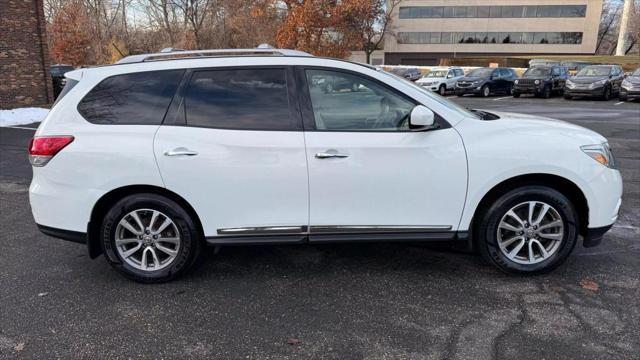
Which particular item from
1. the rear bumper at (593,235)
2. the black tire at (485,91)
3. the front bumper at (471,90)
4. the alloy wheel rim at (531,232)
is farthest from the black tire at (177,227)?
the black tire at (485,91)

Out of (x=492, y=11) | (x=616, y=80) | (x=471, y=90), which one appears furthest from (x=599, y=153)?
(x=492, y=11)

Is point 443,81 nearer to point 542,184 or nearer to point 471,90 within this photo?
point 471,90

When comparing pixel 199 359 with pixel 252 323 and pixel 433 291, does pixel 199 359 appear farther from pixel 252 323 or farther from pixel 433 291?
pixel 433 291

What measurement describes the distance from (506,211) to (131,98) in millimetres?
3059

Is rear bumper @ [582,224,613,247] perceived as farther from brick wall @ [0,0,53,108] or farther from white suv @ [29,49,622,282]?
brick wall @ [0,0,53,108]

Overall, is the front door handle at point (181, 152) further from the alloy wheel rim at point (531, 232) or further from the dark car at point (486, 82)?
the dark car at point (486, 82)

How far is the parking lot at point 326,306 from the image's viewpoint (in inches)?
122

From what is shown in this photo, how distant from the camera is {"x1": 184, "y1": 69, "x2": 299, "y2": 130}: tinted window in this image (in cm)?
381

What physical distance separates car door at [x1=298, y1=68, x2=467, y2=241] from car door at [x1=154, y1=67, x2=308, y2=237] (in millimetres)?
135

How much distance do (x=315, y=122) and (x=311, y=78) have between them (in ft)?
1.22

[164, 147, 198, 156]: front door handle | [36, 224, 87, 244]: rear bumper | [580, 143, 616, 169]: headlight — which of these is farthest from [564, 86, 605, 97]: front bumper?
[36, 224, 87, 244]: rear bumper

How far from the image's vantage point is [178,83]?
12.8 feet

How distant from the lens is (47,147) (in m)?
3.81

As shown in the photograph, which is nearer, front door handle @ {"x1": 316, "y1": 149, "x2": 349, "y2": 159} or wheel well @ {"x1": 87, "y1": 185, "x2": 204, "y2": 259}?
front door handle @ {"x1": 316, "y1": 149, "x2": 349, "y2": 159}
